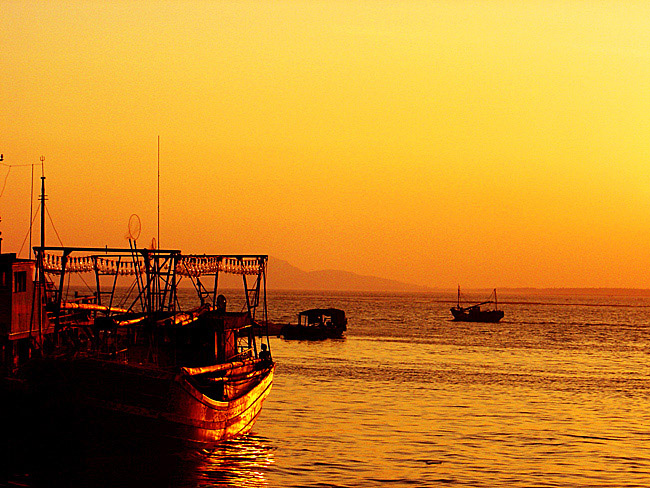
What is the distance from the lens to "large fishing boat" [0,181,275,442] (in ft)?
115

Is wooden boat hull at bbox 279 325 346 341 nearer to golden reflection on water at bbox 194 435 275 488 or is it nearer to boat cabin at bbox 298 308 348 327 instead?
boat cabin at bbox 298 308 348 327

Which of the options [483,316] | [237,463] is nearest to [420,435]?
[237,463]

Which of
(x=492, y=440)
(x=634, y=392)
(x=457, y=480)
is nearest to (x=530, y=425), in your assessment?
(x=492, y=440)

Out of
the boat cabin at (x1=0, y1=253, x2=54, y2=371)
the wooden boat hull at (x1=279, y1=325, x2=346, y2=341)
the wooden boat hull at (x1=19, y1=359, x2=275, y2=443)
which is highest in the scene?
the boat cabin at (x1=0, y1=253, x2=54, y2=371)

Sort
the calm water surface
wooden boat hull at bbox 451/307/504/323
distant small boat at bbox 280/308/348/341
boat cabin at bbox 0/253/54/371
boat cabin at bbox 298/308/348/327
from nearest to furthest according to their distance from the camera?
the calm water surface < boat cabin at bbox 0/253/54/371 < distant small boat at bbox 280/308/348/341 < boat cabin at bbox 298/308/348/327 < wooden boat hull at bbox 451/307/504/323

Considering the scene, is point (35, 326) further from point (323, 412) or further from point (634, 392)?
point (634, 392)

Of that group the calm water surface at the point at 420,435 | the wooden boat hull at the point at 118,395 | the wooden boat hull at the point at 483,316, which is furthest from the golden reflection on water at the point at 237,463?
the wooden boat hull at the point at 483,316

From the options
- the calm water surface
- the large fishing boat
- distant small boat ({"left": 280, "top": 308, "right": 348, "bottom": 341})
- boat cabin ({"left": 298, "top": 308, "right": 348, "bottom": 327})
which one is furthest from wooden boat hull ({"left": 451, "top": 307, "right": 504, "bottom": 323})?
the large fishing boat

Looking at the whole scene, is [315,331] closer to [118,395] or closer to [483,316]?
[483,316]

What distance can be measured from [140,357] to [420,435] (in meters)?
13.8

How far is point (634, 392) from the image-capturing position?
64875 mm

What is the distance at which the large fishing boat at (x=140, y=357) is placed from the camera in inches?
1378

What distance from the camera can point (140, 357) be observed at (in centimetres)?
4106

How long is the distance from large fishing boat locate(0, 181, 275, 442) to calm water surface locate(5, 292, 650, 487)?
152 cm
